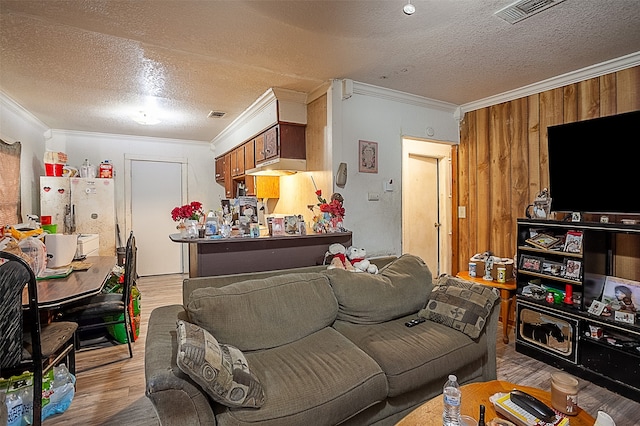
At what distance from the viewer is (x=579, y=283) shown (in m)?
2.62

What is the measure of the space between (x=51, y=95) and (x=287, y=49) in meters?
2.83

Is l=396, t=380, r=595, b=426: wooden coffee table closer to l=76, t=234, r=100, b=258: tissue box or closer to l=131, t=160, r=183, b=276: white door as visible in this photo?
l=76, t=234, r=100, b=258: tissue box

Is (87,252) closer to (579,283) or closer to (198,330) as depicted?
(198,330)

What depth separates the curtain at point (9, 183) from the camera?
133 inches

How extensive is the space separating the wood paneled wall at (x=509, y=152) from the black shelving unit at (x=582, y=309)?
580mm

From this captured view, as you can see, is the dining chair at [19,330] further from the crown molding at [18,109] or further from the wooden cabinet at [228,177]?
the wooden cabinet at [228,177]

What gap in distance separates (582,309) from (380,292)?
1654mm

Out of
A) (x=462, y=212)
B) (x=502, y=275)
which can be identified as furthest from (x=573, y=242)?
(x=462, y=212)

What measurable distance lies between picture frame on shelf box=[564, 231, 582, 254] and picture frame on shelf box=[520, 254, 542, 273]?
0.28 metres

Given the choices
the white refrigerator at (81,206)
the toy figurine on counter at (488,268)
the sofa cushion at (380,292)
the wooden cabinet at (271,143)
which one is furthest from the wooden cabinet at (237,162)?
the toy figurine on counter at (488,268)

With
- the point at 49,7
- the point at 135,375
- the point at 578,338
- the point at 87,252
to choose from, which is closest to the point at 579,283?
the point at 578,338

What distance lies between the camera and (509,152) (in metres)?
3.55

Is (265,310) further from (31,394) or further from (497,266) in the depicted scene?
(497,266)

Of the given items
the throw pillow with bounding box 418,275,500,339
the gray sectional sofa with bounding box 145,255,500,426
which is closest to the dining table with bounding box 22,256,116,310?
the gray sectional sofa with bounding box 145,255,500,426
